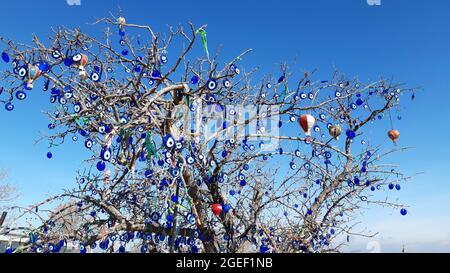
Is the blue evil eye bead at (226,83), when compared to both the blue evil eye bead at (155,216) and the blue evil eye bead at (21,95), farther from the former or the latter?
the blue evil eye bead at (21,95)

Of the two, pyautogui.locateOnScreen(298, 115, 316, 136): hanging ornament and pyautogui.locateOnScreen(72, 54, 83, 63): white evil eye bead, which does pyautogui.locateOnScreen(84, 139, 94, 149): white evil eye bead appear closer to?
pyautogui.locateOnScreen(72, 54, 83, 63): white evil eye bead

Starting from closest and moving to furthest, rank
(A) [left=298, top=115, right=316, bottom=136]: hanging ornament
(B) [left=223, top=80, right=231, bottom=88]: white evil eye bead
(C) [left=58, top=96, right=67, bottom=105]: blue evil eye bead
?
(C) [left=58, top=96, right=67, bottom=105]: blue evil eye bead → (B) [left=223, top=80, right=231, bottom=88]: white evil eye bead → (A) [left=298, top=115, right=316, bottom=136]: hanging ornament

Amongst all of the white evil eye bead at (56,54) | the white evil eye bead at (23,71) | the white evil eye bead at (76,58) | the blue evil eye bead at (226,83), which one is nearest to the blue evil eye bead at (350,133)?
the blue evil eye bead at (226,83)

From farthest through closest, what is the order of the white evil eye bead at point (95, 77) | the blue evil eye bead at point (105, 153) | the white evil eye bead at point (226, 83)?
the white evil eye bead at point (226, 83), the white evil eye bead at point (95, 77), the blue evil eye bead at point (105, 153)

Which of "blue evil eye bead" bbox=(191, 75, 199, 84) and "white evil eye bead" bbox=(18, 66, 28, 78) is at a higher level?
"blue evil eye bead" bbox=(191, 75, 199, 84)

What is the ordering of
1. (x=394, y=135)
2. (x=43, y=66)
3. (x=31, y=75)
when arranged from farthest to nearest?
(x=394, y=135) < (x=43, y=66) < (x=31, y=75)

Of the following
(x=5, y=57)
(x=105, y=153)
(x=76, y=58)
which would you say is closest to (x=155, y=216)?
(x=105, y=153)

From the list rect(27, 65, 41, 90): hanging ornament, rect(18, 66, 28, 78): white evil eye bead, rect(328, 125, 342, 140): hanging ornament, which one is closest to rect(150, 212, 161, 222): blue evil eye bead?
rect(27, 65, 41, 90): hanging ornament

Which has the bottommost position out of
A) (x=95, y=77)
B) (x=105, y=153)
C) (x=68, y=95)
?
(x=105, y=153)

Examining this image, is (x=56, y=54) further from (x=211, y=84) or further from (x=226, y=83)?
(x=226, y=83)

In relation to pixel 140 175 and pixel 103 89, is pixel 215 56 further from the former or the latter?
pixel 140 175

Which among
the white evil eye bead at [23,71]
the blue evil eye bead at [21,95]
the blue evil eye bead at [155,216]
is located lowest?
the blue evil eye bead at [155,216]

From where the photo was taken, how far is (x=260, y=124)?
531 cm
